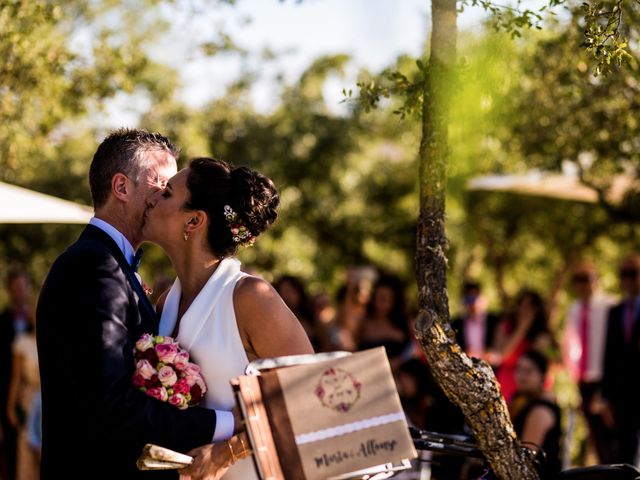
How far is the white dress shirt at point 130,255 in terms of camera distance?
3059 millimetres

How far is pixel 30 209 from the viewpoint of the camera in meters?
6.89

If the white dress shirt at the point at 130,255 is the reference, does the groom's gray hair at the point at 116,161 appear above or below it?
above

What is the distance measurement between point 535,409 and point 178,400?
148 inches

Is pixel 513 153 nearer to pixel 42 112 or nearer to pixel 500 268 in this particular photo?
Result: pixel 42 112

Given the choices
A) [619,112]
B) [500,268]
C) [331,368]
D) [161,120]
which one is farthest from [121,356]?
[500,268]

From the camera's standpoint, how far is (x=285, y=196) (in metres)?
14.7

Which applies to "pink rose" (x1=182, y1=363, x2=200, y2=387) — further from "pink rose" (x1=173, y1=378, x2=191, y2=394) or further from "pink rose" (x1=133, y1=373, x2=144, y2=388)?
"pink rose" (x1=133, y1=373, x2=144, y2=388)

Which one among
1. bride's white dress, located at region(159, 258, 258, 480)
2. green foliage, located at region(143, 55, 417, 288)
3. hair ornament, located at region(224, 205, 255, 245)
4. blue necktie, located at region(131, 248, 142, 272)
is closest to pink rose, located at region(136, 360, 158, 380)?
bride's white dress, located at region(159, 258, 258, 480)

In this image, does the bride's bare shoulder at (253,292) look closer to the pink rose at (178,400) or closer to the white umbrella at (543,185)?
the pink rose at (178,400)

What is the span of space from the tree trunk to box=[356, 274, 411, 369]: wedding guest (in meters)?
5.18

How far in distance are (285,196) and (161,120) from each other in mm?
2335

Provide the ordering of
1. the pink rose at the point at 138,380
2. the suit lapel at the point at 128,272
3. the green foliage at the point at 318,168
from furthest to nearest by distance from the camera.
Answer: the green foliage at the point at 318,168 → the suit lapel at the point at 128,272 → the pink rose at the point at 138,380

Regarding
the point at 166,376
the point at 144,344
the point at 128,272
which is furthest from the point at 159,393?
the point at 128,272

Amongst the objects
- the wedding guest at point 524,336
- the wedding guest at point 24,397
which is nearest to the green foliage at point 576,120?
the wedding guest at point 524,336
